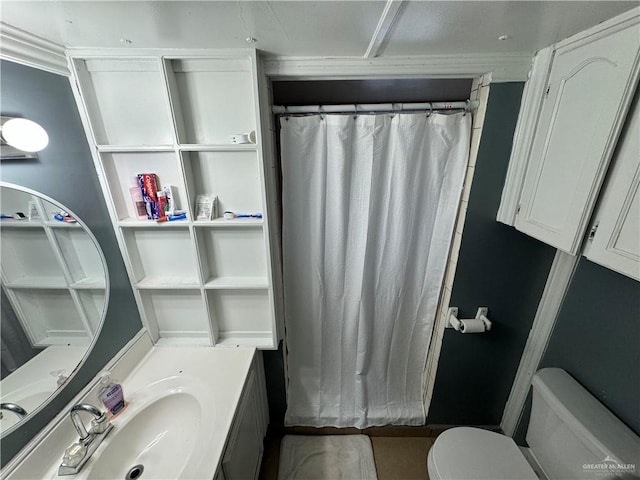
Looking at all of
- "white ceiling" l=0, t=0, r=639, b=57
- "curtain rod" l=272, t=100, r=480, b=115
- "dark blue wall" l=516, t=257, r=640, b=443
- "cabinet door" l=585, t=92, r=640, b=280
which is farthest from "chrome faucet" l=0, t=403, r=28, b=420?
"dark blue wall" l=516, t=257, r=640, b=443

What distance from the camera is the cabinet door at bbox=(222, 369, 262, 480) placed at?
1.06 meters

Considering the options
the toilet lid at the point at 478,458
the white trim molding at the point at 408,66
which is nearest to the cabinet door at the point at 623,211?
the white trim molding at the point at 408,66

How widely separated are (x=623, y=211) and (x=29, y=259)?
187 cm

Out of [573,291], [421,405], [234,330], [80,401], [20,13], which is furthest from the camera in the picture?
[421,405]

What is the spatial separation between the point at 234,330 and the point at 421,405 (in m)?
1.34

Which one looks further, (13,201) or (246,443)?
(246,443)

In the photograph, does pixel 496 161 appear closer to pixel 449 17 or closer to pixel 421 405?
pixel 449 17

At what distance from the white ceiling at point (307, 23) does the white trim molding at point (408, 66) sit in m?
0.07

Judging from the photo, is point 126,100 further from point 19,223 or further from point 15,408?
point 15,408

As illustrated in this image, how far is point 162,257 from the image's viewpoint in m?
1.31

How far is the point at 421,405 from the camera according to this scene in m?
1.73

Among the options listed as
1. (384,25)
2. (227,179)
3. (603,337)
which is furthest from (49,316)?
(603,337)

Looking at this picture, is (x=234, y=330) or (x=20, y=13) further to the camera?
(x=234, y=330)

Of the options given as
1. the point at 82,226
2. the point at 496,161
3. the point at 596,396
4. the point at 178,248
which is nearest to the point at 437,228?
the point at 496,161
